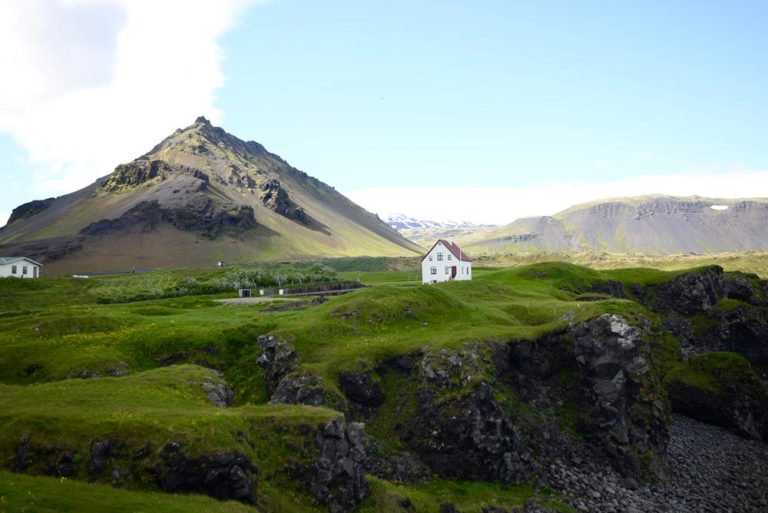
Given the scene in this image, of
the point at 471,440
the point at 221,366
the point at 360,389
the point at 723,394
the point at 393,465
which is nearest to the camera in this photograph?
the point at 393,465

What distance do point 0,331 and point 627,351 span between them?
214 ft

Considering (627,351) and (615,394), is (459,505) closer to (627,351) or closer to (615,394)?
(615,394)

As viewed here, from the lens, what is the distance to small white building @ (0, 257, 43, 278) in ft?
441

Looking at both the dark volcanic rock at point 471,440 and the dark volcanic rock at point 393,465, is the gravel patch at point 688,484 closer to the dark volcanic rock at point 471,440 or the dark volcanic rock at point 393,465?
the dark volcanic rock at point 471,440

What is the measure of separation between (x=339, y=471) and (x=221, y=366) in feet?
82.3

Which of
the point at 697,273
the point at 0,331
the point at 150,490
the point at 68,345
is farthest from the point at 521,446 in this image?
the point at 697,273

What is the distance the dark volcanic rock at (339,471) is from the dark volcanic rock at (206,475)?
5763 mm

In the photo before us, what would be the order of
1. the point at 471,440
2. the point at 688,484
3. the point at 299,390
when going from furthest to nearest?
1. the point at 688,484
2. the point at 299,390
3. the point at 471,440

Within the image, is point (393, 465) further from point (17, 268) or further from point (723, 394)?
point (17, 268)

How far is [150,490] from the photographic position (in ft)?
88.6

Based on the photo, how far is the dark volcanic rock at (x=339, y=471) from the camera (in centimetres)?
3328

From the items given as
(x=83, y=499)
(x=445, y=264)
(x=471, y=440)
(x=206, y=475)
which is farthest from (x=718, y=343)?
(x=83, y=499)

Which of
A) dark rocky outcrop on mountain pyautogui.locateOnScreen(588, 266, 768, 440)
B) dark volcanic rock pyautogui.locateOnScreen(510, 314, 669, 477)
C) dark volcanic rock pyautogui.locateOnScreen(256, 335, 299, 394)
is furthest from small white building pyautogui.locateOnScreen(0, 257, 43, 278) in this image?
dark rocky outcrop on mountain pyautogui.locateOnScreen(588, 266, 768, 440)

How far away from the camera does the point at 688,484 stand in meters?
49.8
